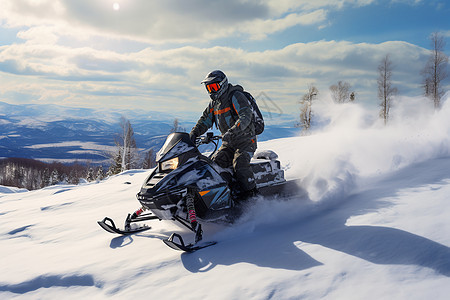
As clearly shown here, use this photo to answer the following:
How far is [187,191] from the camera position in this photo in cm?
425

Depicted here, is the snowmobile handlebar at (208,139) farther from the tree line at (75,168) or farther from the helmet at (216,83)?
the tree line at (75,168)

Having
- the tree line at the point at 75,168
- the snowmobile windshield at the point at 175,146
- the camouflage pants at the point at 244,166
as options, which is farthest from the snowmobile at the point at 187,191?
the tree line at the point at 75,168

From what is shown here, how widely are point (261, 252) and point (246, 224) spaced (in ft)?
3.15

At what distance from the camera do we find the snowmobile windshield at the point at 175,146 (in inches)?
173

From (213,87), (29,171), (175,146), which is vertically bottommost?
(29,171)

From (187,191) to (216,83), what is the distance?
1922mm

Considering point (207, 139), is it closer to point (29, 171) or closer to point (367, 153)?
point (367, 153)

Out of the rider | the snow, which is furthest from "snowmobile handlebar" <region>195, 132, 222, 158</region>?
the snow

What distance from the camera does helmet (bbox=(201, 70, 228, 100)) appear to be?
5.10 metres

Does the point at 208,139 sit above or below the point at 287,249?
above

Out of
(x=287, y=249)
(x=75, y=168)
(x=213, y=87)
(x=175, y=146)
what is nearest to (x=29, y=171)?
(x=75, y=168)

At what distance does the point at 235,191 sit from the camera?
5125mm

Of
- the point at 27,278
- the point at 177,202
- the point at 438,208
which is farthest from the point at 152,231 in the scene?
the point at 438,208

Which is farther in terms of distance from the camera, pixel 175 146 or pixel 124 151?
pixel 124 151
